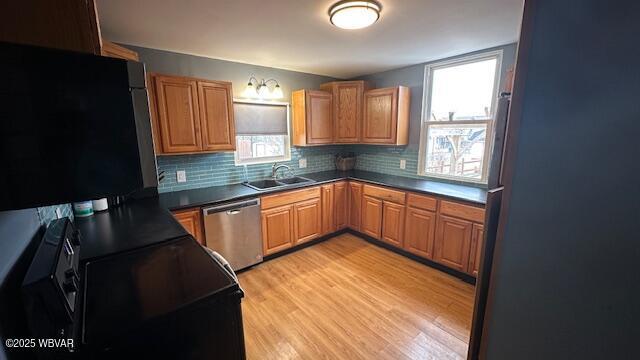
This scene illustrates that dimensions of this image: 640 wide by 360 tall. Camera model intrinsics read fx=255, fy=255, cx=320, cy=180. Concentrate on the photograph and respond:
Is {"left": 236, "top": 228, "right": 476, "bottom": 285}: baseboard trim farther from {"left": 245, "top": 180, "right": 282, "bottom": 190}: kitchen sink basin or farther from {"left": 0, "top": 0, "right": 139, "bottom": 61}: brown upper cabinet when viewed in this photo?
{"left": 0, "top": 0, "right": 139, "bottom": 61}: brown upper cabinet

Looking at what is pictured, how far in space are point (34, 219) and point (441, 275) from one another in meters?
3.15

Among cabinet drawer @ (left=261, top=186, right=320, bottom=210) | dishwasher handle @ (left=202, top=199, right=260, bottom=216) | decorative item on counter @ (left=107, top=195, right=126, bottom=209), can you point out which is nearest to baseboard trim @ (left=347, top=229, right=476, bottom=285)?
cabinet drawer @ (left=261, top=186, right=320, bottom=210)

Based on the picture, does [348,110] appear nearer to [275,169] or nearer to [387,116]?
[387,116]

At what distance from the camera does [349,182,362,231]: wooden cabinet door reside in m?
3.58

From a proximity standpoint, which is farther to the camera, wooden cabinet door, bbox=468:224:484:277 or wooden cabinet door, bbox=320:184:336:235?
wooden cabinet door, bbox=320:184:336:235

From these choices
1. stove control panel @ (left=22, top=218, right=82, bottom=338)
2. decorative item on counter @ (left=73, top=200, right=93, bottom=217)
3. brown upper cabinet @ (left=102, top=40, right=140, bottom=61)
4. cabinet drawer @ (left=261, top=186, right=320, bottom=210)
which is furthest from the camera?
cabinet drawer @ (left=261, top=186, right=320, bottom=210)

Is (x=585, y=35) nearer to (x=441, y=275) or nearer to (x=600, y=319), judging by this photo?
(x=600, y=319)

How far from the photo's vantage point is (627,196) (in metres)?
0.59

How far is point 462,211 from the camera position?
2539 millimetres

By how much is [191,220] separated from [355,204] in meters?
2.12

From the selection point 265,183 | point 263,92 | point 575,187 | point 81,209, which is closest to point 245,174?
point 265,183

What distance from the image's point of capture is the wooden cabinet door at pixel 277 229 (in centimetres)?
295

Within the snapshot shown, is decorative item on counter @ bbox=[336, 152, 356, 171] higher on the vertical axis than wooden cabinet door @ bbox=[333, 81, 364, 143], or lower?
lower

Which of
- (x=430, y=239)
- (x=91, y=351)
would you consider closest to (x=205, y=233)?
(x=91, y=351)
